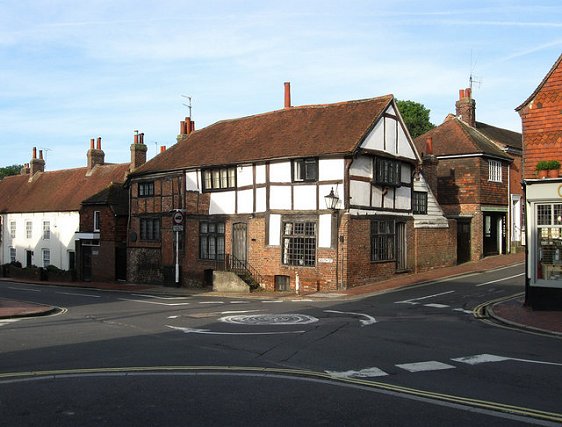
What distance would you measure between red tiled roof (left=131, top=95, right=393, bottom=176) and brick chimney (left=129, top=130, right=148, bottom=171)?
6512 mm

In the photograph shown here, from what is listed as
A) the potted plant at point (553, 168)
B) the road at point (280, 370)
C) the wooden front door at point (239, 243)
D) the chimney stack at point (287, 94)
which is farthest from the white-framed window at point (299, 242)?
the potted plant at point (553, 168)

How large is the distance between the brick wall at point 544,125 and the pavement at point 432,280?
423cm

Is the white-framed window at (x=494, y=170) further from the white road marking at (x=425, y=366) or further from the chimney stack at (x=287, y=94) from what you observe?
the white road marking at (x=425, y=366)

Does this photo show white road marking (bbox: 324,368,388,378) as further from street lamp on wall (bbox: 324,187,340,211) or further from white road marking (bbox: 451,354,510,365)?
street lamp on wall (bbox: 324,187,340,211)

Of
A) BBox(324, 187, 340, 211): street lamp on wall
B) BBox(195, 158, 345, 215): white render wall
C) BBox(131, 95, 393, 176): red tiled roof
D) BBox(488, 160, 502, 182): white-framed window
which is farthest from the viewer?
BBox(488, 160, 502, 182): white-framed window

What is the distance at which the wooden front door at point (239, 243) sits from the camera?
28.3 metres

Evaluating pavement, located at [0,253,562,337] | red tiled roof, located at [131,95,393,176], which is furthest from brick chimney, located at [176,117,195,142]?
pavement, located at [0,253,562,337]

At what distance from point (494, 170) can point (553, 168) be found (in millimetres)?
20766

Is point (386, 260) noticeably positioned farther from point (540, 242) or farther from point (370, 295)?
point (540, 242)

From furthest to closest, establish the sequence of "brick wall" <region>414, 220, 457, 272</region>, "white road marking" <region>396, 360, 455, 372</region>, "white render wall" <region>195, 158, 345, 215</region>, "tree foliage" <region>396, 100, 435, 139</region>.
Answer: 1. "tree foliage" <region>396, 100, 435, 139</region>
2. "brick wall" <region>414, 220, 457, 272</region>
3. "white render wall" <region>195, 158, 345, 215</region>
4. "white road marking" <region>396, 360, 455, 372</region>

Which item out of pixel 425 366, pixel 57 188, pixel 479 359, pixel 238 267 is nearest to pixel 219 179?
pixel 238 267

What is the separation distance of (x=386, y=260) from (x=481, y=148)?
12.7m

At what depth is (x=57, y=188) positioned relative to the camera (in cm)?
4875

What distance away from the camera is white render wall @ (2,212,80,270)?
4403 centimetres
